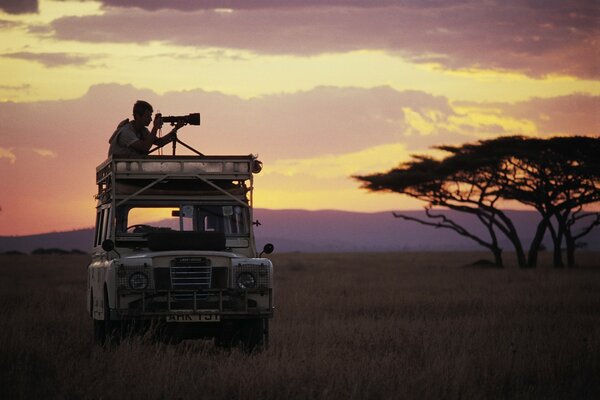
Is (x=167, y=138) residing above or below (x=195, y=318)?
above

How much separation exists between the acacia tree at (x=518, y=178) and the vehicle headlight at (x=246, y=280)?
33853 mm

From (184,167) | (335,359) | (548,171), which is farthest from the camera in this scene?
(548,171)

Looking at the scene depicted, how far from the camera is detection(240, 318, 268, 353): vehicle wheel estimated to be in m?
12.6

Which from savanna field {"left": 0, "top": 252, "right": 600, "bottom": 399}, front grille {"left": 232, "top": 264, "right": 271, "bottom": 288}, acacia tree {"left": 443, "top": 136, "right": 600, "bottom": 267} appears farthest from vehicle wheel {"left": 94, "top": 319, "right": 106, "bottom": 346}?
acacia tree {"left": 443, "top": 136, "right": 600, "bottom": 267}

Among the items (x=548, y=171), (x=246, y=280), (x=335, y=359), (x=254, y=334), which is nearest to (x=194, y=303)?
(x=246, y=280)

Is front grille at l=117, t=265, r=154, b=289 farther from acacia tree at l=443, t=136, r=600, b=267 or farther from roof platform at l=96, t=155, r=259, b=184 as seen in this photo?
acacia tree at l=443, t=136, r=600, b=267

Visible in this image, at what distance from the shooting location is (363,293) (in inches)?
1070

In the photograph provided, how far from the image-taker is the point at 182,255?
40.0ft

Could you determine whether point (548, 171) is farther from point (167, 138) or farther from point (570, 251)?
point (167, 138)

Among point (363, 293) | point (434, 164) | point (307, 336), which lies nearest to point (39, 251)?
point (434, 164)

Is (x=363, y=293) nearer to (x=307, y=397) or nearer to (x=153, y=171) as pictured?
(x=153, y=171)

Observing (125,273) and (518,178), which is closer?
(125,273)

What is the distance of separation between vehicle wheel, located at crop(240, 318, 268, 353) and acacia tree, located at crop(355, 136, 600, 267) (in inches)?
1317

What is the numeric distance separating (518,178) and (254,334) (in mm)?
36729
